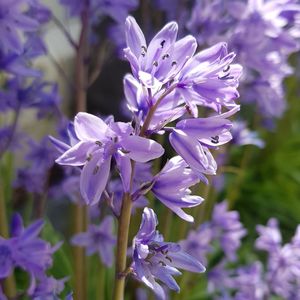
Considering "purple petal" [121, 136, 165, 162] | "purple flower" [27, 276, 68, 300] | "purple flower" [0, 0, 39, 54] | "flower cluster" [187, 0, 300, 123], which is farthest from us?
"flower cluster" [187, 0, 300, 123]

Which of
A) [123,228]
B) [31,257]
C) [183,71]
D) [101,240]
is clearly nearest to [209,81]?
[183,71]

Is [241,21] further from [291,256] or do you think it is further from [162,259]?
[162,259]

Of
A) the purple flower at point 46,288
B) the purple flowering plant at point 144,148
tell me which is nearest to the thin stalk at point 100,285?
the purple flowering plant at point 144,148

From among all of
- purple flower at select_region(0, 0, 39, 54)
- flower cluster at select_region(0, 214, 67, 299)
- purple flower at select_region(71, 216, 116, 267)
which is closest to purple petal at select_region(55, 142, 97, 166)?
flower cluster at select_region(0, 214, 67, 299)

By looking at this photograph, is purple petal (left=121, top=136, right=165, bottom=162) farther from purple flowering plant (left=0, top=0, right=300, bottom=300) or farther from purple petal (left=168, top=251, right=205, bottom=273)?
purple petal (left=168, top=251, right=205, bottom=273)

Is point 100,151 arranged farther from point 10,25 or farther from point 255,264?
point 255,264

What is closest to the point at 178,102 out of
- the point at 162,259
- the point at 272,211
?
the point at 162,259

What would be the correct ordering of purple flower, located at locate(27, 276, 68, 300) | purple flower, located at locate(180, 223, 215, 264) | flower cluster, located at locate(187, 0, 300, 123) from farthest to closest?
purple flower, located at locate(180, 223, 215, 264) < flower cluster, located at locate(187, 0, 300, 123) < purple flower, located at locate(27, 276, 68, 300)
